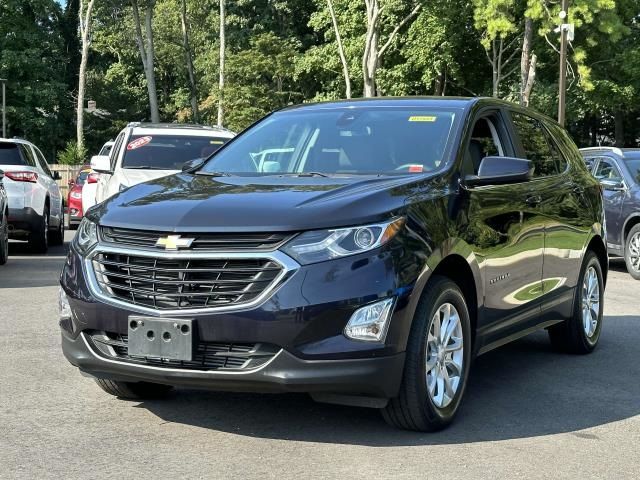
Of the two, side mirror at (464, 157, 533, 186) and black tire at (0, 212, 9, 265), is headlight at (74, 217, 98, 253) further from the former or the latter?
black tire at (0, 212, 9, 265)

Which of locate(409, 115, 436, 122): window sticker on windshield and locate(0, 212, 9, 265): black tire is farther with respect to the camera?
locate(0, 212, 9, 265): black tire

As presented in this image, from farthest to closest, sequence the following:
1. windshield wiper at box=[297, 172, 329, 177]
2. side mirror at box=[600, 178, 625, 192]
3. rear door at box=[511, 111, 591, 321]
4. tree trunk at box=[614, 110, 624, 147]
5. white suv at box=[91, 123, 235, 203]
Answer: tree trunk at box=[614, 110, 624, 147], side mirror at box=[600, 178, 625, 192], white suv at box=[91, 123, 235, 203], rear door at box=[511, 111, 591, 321], windshield wiper at box=[297, 172, 329, 177]

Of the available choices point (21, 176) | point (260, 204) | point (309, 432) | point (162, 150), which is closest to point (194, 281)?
point (260, 204)

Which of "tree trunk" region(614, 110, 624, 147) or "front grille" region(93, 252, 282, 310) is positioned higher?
"front grille" region(93, 252, 282, 310)

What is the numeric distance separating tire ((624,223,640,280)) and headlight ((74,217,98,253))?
32.8 feet

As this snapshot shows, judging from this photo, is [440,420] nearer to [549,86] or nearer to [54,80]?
[549,86]

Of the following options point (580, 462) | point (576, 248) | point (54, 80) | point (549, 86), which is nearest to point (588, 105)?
point (549, 86)

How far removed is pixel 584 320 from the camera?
7.22 meters

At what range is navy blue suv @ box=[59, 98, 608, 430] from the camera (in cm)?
439

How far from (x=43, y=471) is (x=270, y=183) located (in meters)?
1.87

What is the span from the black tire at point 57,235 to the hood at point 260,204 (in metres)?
11.9

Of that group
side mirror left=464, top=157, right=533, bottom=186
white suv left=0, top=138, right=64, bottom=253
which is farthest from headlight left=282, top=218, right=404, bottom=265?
white suv left=0, top=138, right=64, bottom=253

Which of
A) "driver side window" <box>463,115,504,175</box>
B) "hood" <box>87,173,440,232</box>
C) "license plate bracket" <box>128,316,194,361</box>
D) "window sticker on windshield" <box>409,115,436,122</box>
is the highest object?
"window sticker on windshield" <box>409,115,436,122</box>

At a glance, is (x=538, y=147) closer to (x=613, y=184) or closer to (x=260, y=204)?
(x=260, y=204)
